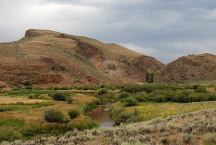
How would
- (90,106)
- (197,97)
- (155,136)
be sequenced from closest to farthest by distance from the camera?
1. (155,136)
2. (90,106)
3. (197,97)

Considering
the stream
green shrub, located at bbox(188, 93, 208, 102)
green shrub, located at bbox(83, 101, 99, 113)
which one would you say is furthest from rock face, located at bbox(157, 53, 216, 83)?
the stream

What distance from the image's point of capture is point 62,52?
19662 cm

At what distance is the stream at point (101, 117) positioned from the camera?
56000 mm

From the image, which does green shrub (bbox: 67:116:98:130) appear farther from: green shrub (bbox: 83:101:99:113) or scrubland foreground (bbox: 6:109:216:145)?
scrubland foreground (bbox: 6:109:216:145)

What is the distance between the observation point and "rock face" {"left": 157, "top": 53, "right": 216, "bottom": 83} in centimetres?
18862

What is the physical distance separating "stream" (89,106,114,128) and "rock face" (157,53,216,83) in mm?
113234

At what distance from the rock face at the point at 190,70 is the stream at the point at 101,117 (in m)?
113

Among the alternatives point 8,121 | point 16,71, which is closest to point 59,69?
point 16,71

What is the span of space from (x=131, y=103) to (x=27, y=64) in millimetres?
97632

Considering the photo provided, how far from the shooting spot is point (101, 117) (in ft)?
213

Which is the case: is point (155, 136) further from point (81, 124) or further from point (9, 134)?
point (81, 124)

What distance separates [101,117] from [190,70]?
132m

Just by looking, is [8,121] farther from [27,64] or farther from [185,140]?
[27,64]

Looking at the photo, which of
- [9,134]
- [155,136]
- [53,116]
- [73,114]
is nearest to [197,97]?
[73,114]
